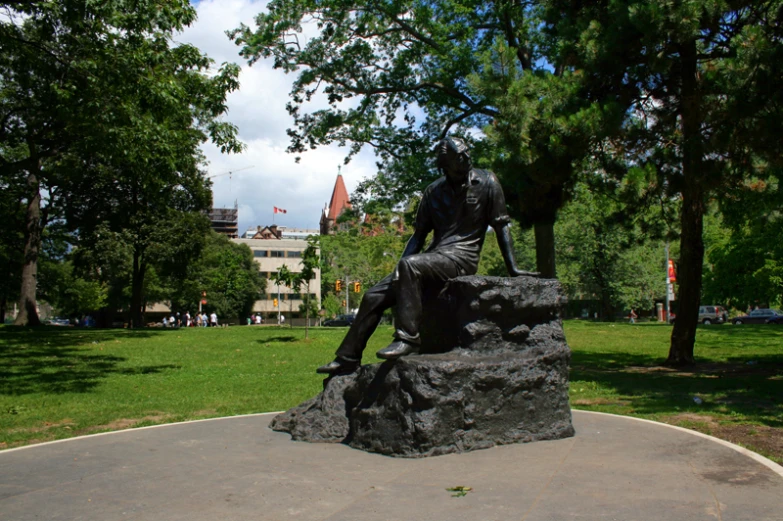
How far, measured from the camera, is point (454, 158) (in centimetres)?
693

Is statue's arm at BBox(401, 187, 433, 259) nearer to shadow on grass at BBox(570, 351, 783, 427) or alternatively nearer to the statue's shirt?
the statue's shirt

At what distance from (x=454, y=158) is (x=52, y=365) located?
12178 mm

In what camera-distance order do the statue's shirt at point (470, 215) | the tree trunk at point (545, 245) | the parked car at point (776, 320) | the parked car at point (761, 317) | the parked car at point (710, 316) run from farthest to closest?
1. the parked car at point (710, 316)
2. the parked car at point (761, 317)
3. the parked car at point (776, 320)
4. the tree trunk at point (545, 245)
5. the statue's shirt at point (470, 215)

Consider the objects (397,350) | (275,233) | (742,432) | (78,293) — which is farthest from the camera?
(275,233)

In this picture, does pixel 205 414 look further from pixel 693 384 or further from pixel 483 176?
pixel 693 384

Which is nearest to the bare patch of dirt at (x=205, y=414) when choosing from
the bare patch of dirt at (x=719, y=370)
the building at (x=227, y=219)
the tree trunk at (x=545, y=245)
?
the bare patch of dirt at (x=719, y=370)

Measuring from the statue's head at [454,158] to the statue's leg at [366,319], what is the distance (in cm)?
130

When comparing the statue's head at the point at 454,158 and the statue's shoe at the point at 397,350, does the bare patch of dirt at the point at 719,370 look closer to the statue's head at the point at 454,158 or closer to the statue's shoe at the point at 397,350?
the statue's head at the point at 454,158

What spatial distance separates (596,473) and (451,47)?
15.7 m

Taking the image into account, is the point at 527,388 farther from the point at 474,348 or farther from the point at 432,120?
the point at 432,120

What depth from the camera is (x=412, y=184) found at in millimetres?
19953

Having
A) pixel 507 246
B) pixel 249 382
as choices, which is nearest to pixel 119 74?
pixel 249 382

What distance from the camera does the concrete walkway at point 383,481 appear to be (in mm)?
4105

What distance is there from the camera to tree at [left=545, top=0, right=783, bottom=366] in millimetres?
10055
